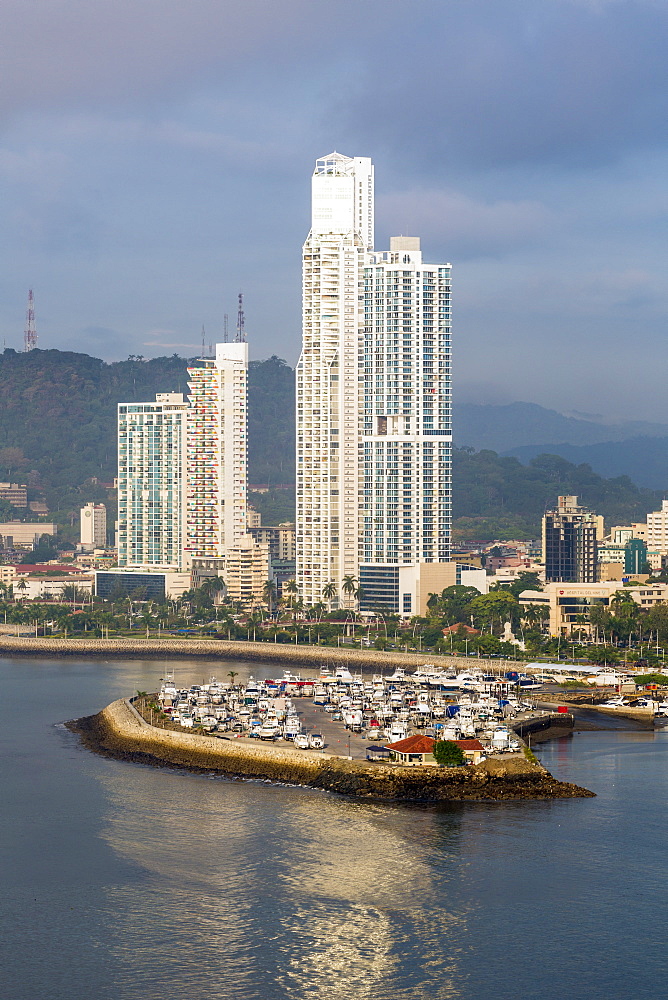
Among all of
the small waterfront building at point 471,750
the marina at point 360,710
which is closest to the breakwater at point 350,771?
the small waterfront building at point 471,750

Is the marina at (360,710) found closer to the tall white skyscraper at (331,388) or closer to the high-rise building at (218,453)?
the tall white skyscraper at (331,388)

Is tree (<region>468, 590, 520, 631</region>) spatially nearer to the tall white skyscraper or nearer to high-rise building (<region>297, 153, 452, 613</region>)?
high-rise building (<region>297, 153, 452, 613</region>)

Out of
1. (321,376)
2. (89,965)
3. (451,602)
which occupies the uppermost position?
(321,376)

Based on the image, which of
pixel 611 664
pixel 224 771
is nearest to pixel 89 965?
pixel 224 771

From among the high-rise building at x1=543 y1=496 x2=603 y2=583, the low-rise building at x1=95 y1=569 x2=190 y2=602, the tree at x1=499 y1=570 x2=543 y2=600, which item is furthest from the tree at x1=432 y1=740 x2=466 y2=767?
the low-rise building at x1=95 y1=569 x2=190 y2=602

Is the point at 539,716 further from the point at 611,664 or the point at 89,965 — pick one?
the point at 89,965

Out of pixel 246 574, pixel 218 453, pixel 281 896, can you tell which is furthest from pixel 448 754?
pixel 218 453

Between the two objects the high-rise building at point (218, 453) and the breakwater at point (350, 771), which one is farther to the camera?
the high-rise building at point (218, 453)
